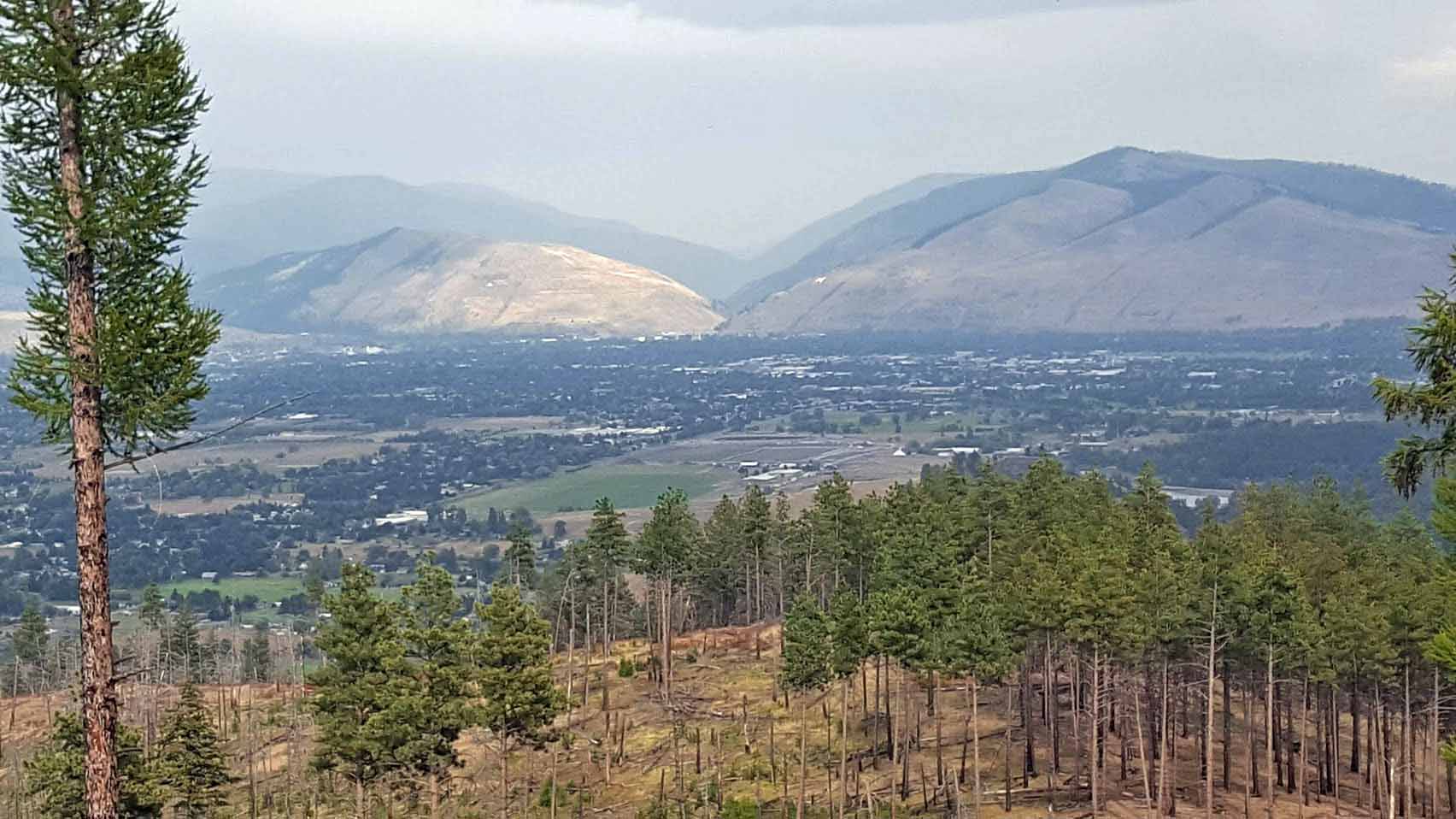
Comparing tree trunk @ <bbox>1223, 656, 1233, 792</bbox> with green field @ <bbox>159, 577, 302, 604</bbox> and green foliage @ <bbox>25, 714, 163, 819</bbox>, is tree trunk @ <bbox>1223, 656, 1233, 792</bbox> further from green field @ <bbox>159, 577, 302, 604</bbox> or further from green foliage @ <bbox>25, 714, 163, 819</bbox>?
green field @ <bbox>159, 577, 302, 604</bbox>

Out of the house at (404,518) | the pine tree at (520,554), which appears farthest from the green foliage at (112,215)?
the house at (404,518)

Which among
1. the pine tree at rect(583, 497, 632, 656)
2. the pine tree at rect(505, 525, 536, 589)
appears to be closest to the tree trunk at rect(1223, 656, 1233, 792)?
the pine tree at rect(583, 497, 632, 656)

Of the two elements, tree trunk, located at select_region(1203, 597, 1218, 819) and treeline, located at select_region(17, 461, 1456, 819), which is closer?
treeline, located at select_region(17, 461, 1456, 819)

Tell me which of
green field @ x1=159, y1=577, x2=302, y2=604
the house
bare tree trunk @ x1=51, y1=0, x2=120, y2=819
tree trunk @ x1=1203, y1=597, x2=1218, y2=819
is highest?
bare tree trunk @ x1=51, y1=0, x2=120, y2=819

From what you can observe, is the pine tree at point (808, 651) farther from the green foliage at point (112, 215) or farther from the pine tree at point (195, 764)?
the green foliage at point (112, 215)

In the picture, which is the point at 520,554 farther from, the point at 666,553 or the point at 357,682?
the point at 357,682

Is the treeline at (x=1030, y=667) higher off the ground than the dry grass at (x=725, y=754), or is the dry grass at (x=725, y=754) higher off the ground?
the treeline at (x=1030, y=667)
